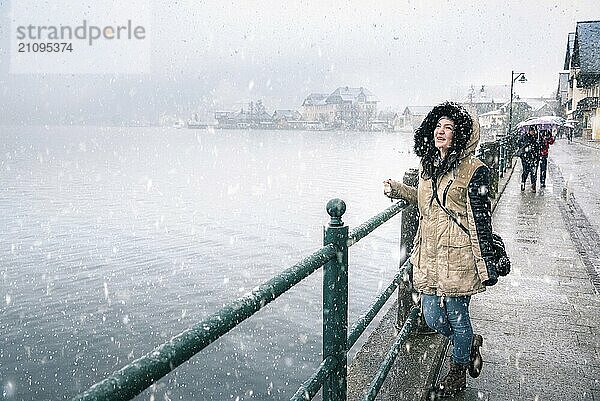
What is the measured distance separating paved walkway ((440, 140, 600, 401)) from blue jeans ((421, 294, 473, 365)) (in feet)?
1.28

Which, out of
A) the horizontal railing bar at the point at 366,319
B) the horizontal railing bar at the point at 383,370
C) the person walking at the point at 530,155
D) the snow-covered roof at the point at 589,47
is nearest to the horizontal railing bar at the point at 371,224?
the horizontal railing bar at the point at 366,319

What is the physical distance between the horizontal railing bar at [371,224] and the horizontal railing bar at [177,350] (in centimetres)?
82

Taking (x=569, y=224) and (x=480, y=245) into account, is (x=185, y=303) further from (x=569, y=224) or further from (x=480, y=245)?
(x=480, y=245)

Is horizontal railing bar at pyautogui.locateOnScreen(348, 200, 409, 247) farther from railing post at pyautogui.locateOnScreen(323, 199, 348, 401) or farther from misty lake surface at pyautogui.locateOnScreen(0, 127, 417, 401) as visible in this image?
misty lake surface at pyautogui.locateOnScreen(0, 127, 417, 401)

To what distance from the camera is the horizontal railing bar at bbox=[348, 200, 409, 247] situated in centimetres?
276

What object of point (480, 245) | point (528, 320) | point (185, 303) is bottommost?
point (185, 303)

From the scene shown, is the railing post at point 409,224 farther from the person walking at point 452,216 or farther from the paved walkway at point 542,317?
Answer: the paved walkway at point 542,317

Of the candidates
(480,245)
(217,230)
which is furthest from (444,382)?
(217,230)

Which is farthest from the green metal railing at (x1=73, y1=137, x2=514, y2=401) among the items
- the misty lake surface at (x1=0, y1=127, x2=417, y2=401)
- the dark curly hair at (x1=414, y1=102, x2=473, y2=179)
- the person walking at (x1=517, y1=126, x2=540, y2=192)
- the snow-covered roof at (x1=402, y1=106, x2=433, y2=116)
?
the snow-covered roof at (x1=402, y1=106, x2=433, y2=116)

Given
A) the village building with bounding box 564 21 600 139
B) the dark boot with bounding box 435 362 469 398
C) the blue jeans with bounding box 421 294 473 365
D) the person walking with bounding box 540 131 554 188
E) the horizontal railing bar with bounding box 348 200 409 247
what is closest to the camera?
the horizontal railing bar with bounding box 348 200 409 247

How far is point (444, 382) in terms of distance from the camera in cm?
383

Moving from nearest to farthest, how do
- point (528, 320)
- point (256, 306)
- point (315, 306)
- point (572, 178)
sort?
point (256, 306)
point (528, 320)
point (315, 306)
point (572, 178)

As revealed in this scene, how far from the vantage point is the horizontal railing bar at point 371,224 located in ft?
9.07

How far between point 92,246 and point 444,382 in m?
17.4
